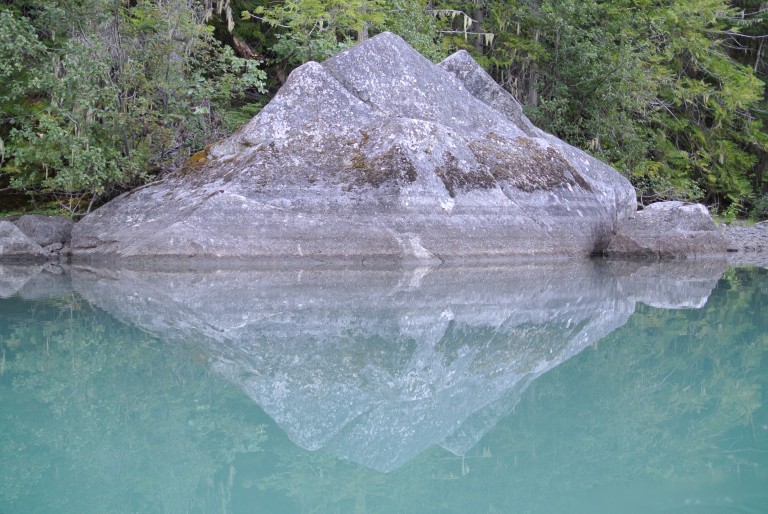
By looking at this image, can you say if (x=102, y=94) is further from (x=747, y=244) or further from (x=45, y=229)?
(x=747, y=244)

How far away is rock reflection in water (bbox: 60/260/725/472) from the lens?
10.7ft

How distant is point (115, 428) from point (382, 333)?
90.1 inches

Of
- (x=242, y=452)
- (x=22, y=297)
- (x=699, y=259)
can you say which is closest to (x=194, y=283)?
(x=22, y=297)

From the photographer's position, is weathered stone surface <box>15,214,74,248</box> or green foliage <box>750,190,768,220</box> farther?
green foliage <box>750,190,768,220</box>

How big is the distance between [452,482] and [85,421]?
1.59 m

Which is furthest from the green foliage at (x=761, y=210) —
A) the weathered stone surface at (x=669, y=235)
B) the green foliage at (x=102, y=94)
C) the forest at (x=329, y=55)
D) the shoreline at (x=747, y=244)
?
the green foliage at (x=102, y=94)

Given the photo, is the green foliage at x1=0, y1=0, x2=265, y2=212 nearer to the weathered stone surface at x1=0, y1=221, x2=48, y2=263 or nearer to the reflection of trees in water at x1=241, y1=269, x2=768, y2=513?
the weathered stone surface at x1=0, y1=221, x2=48, y2=263

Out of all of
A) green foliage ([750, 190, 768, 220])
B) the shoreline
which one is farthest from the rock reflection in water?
green foliage ([750, 190, 768, 220])

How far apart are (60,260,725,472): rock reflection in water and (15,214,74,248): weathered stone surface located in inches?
106

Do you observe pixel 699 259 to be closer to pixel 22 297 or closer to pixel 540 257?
pixel 540 257

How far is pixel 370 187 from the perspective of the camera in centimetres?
1088

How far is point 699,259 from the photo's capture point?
41.9 ft

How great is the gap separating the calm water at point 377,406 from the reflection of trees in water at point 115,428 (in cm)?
1

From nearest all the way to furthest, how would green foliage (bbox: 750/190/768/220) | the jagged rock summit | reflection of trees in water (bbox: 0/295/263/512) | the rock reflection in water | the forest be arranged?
reflection of trees in water (bbox: 0/295/263/512), the rock reflection in water, the jagged rock summit, the forest, green foliage (bbox: 750/190/768/220)
